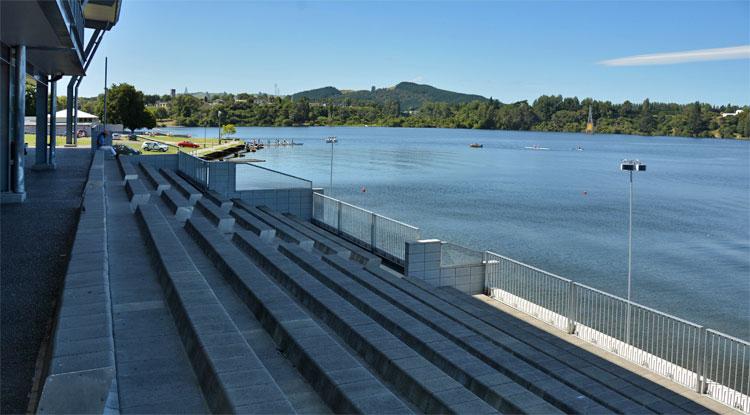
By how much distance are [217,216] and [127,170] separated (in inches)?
339

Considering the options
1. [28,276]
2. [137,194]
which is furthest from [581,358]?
[137,194]

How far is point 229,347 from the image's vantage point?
5547mm

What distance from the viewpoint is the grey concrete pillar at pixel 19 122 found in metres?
Result: 15.3

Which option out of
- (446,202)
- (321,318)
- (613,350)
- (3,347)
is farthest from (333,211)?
(446,202)

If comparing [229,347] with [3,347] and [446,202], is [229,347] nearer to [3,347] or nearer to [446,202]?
[3,347]

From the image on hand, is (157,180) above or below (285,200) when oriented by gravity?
above

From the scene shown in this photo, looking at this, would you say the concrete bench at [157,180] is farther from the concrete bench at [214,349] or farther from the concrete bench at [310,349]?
the concrete bench at [214,349]

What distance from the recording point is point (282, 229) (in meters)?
19.0

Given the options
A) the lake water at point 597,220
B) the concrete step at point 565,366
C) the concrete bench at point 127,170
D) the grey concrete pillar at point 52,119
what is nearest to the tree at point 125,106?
the lake water at point 597,220

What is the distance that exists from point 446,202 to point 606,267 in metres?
23.5

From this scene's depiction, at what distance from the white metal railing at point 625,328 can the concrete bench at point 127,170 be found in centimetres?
1028

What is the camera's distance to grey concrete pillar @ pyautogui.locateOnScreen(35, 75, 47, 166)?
24.1 metres

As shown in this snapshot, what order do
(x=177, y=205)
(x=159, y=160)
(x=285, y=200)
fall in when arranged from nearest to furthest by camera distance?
(x=177, y=205)
(x=285, y=200)
(x=159, y=160)

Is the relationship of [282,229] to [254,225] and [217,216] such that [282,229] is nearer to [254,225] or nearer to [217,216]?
[254,225]
